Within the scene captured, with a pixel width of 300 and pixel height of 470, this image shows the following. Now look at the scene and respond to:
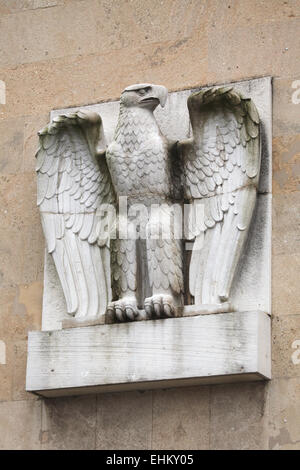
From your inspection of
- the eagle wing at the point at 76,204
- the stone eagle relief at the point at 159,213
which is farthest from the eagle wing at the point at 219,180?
the eagle wing at the point at 76,204

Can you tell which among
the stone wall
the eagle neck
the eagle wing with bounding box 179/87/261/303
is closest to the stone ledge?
the stone wall

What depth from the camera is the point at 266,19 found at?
10.5 metres

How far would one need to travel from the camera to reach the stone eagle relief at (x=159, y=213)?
991cm

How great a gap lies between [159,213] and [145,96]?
2.56 ft

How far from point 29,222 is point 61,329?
0.97 meters

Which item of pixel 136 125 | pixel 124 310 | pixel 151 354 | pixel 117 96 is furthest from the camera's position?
pixel 117 96

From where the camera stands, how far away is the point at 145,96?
33.4ft

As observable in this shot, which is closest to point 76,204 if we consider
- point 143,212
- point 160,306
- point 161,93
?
point 143,212

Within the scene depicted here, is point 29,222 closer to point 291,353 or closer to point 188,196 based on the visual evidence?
point 188,196

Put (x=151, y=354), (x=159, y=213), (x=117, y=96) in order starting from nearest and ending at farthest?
(x=151, y=354) < (x=159, y=213) < (x=117, y=96)

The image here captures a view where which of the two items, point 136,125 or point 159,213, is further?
point 136,125

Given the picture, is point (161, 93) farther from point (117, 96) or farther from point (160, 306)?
point (160, 306)

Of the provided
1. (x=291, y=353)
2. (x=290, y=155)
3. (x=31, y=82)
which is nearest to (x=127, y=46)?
(x=31, y=82)

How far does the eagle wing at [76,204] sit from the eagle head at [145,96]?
0.30 m
